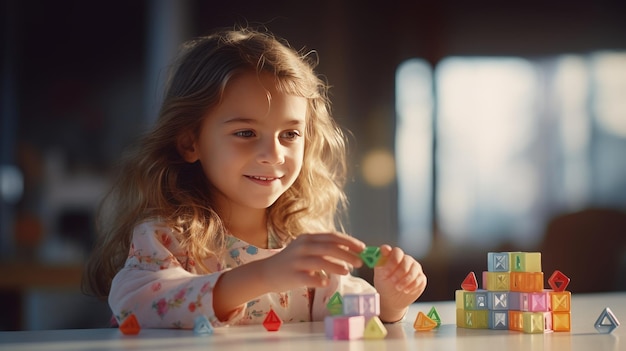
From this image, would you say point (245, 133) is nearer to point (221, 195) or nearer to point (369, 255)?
point (221, 195)

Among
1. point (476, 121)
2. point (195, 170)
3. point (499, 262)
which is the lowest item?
point (499, 262)

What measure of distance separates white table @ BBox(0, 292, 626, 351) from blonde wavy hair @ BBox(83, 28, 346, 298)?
0.91 ft

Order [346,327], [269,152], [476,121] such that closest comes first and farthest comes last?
1. [346,327]
2. [269,152]
3. [476,121]

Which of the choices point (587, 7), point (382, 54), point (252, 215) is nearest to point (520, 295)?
point (252, 215)

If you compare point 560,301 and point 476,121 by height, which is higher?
point 476,121

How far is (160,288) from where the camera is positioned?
3.76 ft

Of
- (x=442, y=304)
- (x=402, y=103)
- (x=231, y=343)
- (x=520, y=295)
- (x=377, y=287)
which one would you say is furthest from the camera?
(x=402, y=103)

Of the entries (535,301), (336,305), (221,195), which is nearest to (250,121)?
(221,195)

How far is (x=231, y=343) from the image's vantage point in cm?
92

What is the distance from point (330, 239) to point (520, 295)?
26cm

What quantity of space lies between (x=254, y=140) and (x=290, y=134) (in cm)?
8

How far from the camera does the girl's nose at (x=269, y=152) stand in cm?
132

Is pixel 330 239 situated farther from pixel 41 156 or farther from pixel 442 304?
pixel 41 156

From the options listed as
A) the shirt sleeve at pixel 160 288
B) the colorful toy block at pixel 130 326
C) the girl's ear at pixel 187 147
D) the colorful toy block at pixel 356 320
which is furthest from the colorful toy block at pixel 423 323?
the girl's ear at pixel 187 147
